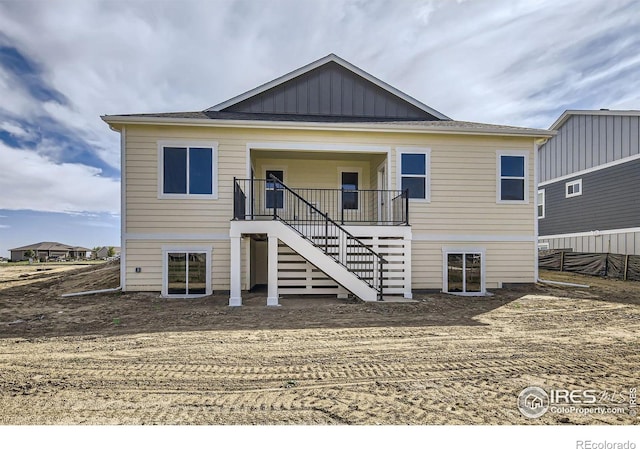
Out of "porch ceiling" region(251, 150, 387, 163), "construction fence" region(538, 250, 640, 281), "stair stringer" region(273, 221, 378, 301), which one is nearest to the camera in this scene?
"stair stringer" region(273, 221, 378, 301)

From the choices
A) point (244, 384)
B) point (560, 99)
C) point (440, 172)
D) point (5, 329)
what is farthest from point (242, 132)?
point (560, 99)

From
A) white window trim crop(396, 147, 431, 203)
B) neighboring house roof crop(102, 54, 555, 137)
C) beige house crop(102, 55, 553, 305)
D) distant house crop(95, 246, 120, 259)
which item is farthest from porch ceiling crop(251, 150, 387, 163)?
distant house crop(95, 246, 120, 259)

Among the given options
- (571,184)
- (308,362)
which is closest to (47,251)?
(308,362)

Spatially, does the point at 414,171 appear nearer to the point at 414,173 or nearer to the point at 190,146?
the point at 414,173

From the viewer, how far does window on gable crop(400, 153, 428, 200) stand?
10070 mm

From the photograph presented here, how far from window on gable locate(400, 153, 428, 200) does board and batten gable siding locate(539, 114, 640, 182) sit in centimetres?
1029

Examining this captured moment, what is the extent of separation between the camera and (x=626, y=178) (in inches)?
545

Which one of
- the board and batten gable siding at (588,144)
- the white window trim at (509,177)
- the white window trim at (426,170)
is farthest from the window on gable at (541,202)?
the white window trim at (426,170)

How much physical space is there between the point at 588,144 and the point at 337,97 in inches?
515

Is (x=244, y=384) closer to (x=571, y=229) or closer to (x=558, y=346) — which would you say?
(x=558, y=346)

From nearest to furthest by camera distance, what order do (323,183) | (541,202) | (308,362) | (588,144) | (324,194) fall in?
(308,362)
(324,194)
(323,183)
(588,144)
(541,202)

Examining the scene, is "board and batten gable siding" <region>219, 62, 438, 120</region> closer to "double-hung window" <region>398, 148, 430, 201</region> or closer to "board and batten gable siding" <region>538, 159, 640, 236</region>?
"double-hung window" <region>398, 148, 430, 201</region>

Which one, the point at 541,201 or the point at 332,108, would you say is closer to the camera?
the point at 332,108

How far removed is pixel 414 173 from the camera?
398 inches
